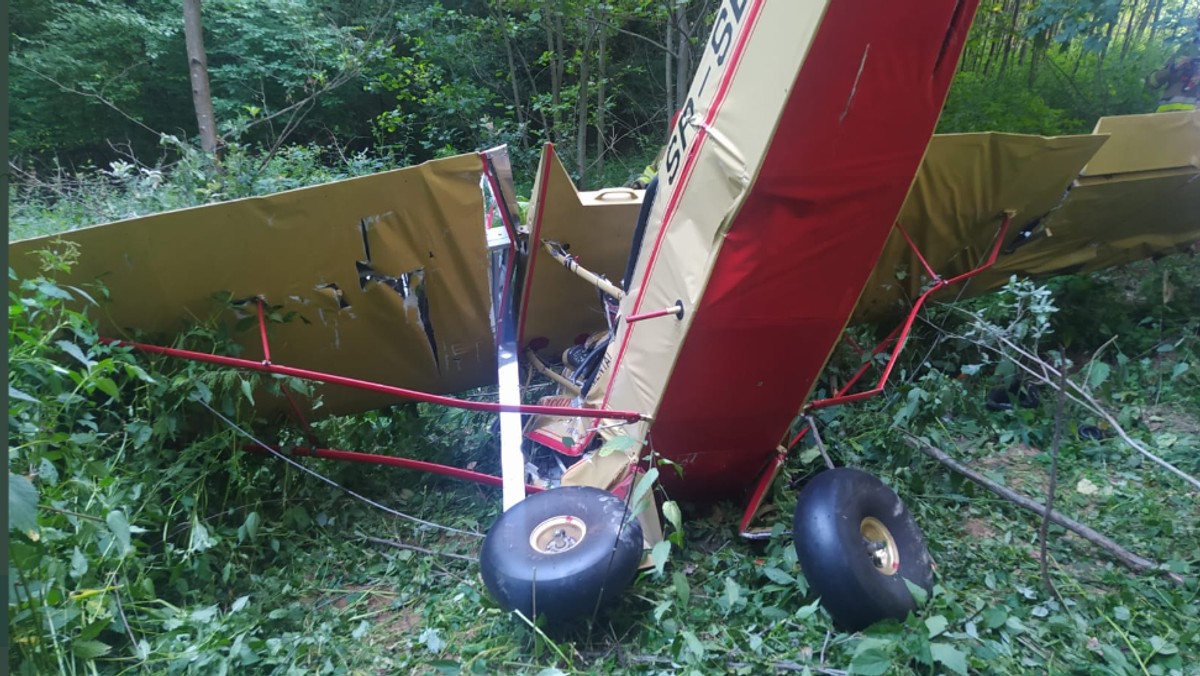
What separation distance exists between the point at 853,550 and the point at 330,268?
2546 mm

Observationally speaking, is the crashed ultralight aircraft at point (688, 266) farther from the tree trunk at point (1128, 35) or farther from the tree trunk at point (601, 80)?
the tree trunk at point (601, 80)

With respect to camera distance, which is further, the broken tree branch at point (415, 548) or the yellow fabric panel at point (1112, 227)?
the yellow fabric panel at point (1112, 227)

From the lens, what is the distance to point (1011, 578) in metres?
2.82

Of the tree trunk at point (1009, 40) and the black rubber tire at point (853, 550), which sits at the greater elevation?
the tree trunk at point (1009, 40)

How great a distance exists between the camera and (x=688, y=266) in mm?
2566

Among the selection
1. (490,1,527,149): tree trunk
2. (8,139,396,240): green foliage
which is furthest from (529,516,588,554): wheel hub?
(490,1,527,149): tree trunk

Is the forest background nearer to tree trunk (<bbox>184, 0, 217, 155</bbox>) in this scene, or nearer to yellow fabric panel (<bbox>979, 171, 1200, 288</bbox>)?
tree trunk (<bbox>184, 0, 217, 155</bbox>)

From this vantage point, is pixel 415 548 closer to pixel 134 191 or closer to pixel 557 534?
pixel 557 534

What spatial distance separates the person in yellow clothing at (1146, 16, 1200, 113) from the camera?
6.54m

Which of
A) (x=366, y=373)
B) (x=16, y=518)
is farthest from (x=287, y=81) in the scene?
(x=16, y=518)

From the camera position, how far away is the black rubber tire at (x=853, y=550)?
247cm

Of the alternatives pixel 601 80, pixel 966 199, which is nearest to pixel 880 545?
pixel 966 199

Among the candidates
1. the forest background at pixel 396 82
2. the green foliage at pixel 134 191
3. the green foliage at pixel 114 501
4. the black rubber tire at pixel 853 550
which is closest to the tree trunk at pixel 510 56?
the forest background at pixel 396 82

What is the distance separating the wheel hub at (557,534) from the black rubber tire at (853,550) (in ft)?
2.75
